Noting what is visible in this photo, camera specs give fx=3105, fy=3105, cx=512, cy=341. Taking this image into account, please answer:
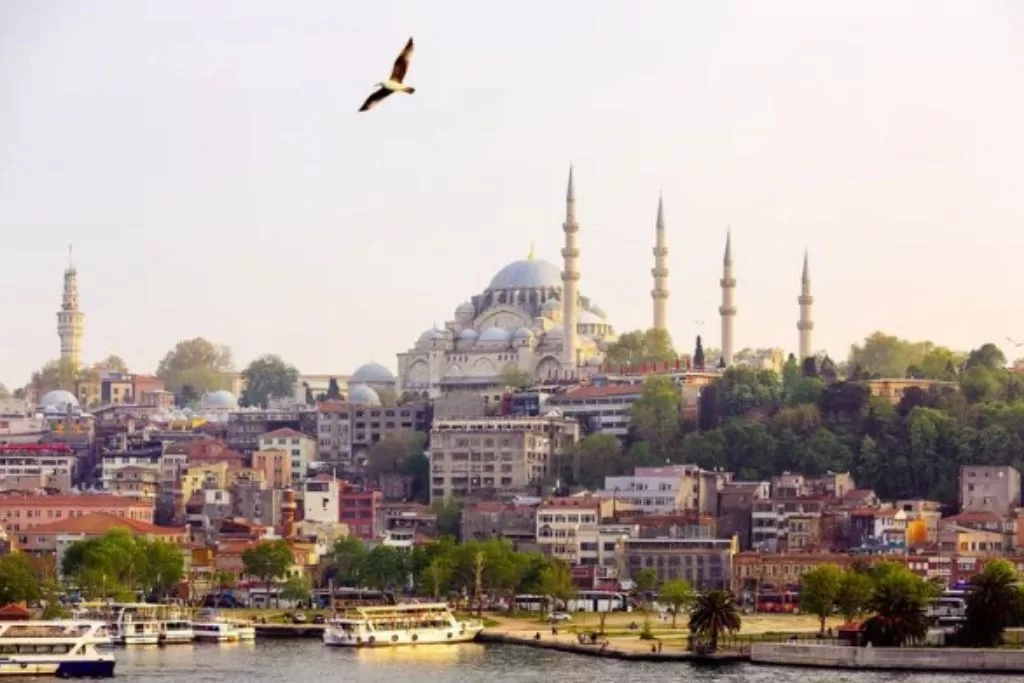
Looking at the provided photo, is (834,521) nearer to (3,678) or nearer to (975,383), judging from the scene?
(975,383)

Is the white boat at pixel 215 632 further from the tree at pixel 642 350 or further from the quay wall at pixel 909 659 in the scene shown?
the tree at pixel 642 350

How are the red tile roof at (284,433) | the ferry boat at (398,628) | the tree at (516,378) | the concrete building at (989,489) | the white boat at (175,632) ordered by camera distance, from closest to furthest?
the ferry boat at (398,628), the white boat at (175,632), the concrete building at (989,489), the red tile roof at (284,433), the tree at (516,378)

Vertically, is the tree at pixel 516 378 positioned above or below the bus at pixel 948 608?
above

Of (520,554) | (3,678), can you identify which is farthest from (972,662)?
(520,554)

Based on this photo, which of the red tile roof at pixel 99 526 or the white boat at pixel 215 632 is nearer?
the white boat at pixel 215 632

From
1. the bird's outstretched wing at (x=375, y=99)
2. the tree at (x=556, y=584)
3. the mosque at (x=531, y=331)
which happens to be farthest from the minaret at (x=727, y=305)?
the bird's outstretched wing at (x=375, y=99)

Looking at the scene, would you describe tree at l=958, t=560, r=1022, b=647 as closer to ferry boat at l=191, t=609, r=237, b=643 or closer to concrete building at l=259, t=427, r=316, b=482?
ferry boat at l=191, t=609, r=237, b=643

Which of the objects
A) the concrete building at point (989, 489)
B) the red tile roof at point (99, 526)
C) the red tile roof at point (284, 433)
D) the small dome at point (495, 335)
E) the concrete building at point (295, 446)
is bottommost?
the red tile roof at point (99, 526)

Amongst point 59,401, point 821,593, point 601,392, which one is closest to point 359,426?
point 601,392
